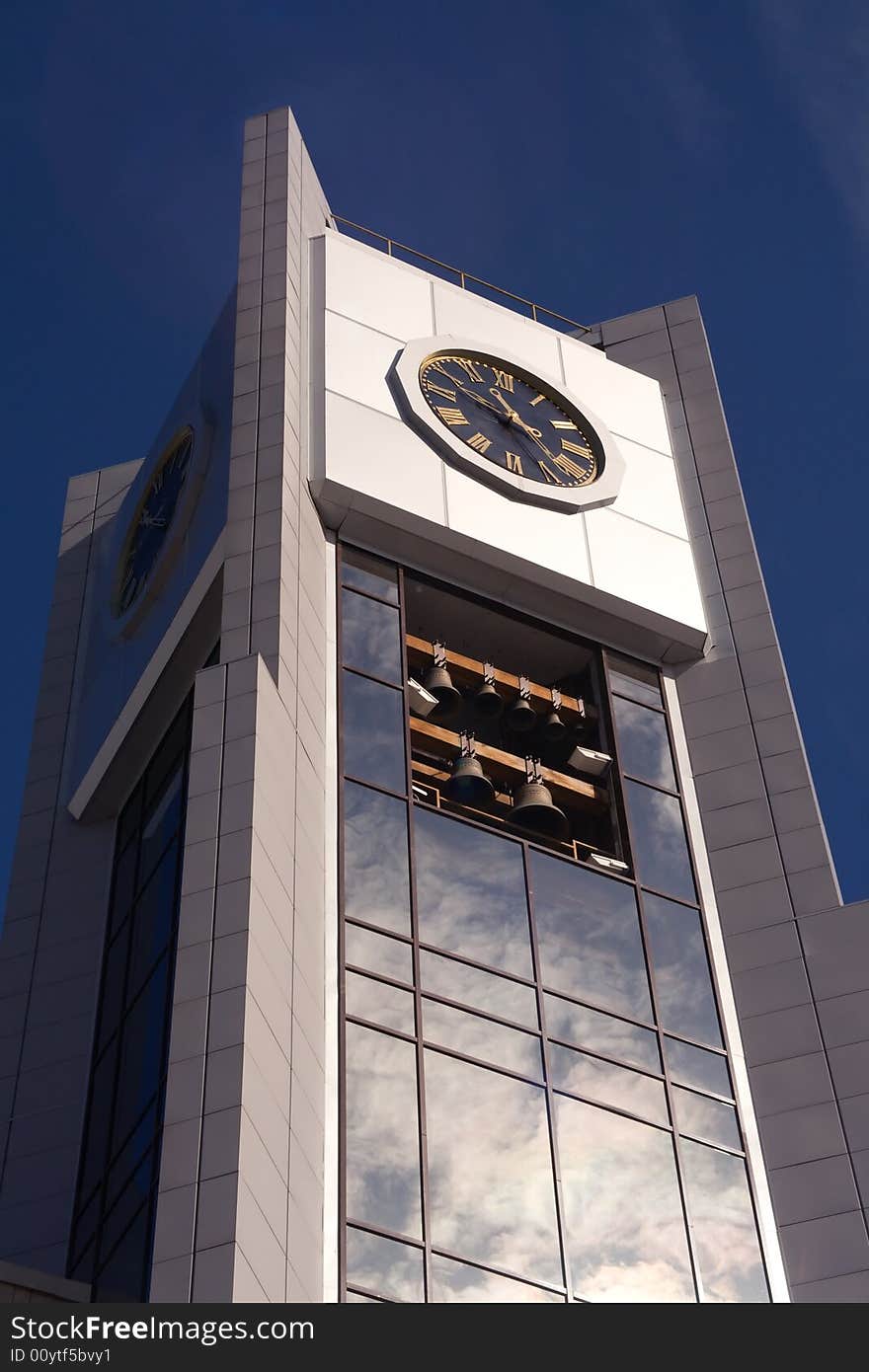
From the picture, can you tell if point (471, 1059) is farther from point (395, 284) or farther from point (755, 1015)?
point (395, 284)

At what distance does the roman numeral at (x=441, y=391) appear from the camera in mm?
41000

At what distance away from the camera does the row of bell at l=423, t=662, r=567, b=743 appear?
37906 millimetres

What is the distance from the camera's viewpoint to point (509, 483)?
39.8 m

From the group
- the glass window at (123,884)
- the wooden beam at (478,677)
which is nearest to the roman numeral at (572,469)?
the wooden beam at (478,677)

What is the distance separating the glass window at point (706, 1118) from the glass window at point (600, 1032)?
58 cm

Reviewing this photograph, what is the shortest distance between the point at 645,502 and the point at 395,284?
6.30 metres

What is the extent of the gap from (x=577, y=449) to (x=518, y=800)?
28.3ft

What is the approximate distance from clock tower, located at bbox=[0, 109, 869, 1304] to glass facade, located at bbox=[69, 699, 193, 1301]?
0.42 feet

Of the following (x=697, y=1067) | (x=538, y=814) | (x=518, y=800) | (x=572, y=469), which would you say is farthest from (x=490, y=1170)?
(x=572, y=469)

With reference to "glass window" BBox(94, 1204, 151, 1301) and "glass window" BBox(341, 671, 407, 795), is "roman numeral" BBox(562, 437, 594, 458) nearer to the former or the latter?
"glass window" BBox(341, 671, 407, 795)

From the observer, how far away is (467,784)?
35906 millimetres

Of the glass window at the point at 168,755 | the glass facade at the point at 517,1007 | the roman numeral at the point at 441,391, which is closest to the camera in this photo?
the glass facade at the point at 517,1007

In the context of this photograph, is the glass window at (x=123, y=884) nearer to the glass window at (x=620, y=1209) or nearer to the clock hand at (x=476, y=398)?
the glass window at (x=620, y=1209)

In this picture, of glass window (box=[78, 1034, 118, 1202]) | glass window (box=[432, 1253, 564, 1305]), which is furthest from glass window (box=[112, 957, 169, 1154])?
glass window (box=[432, 1253, 564, 1305])
